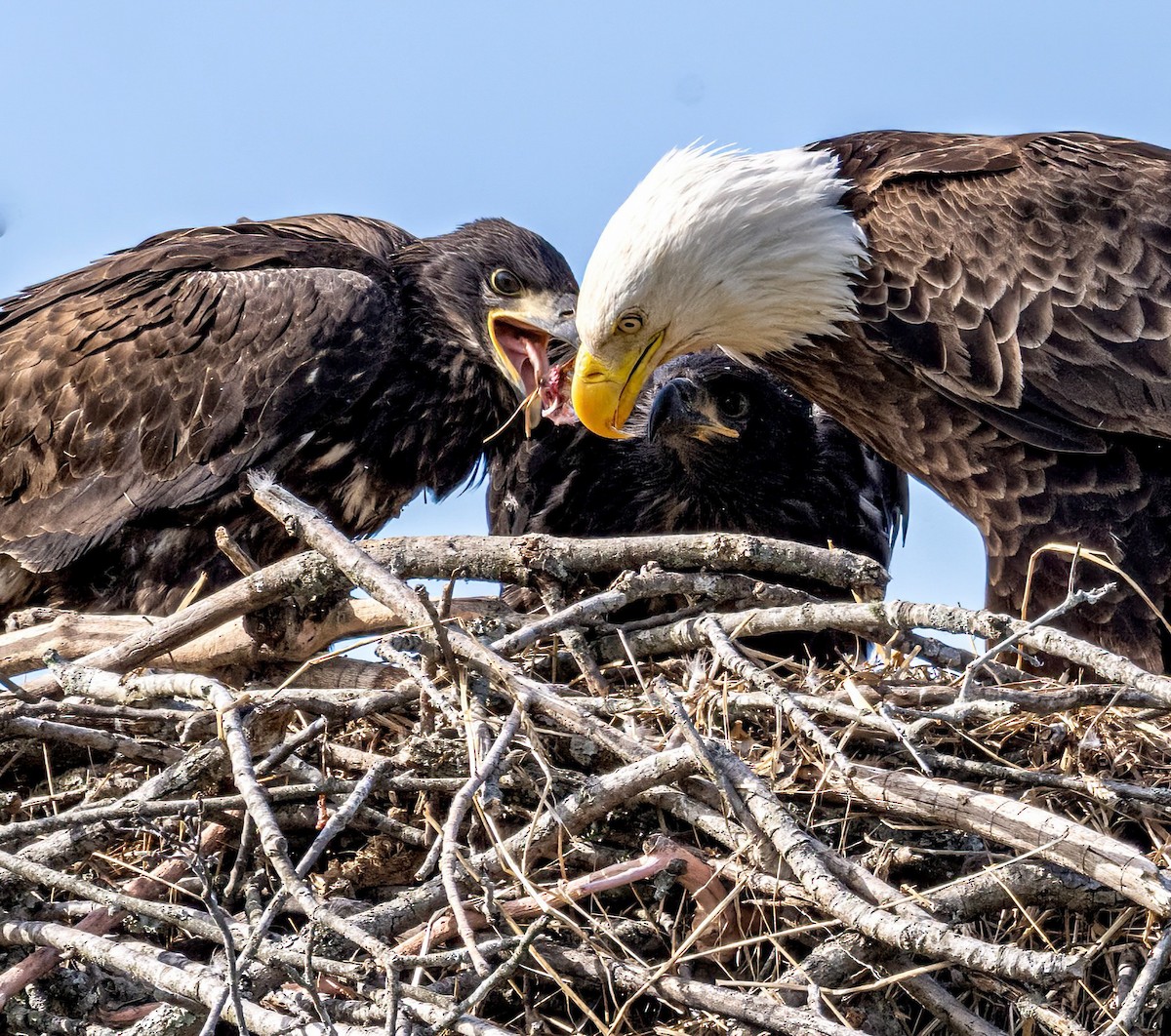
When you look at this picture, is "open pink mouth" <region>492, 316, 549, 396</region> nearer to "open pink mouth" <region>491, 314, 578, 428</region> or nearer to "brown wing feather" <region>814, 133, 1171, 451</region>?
"open pink mouth" <region>491, 314, 578, 428</region>

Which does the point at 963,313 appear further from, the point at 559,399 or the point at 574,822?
the point at 574,822

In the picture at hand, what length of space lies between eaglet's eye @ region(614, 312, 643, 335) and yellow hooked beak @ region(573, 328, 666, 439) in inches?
2.5

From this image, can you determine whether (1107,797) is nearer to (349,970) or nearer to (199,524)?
(349,970)

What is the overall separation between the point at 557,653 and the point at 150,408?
1.76 meters

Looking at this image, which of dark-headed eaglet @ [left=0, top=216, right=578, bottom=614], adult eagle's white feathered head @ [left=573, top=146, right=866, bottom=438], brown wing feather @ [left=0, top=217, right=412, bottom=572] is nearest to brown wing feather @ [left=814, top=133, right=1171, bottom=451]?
adult eagle's white feathered head @ [left=573, top=146, right=866, bottom=438]

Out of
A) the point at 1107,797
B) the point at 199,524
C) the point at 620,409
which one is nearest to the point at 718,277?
the point at 620,409

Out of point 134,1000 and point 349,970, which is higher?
point 349,970

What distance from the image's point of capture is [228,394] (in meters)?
5.25

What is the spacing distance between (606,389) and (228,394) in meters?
1.24

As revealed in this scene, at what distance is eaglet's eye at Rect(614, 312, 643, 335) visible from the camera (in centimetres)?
523

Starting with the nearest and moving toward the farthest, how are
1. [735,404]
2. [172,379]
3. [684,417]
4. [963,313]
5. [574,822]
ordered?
[574,822], [963,313], [172,379], [684,417], [735,404]

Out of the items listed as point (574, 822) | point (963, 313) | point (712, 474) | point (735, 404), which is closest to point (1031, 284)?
point (963, 313)

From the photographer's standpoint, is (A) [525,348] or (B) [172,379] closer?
(B) [172,379]

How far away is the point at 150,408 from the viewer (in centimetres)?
533
